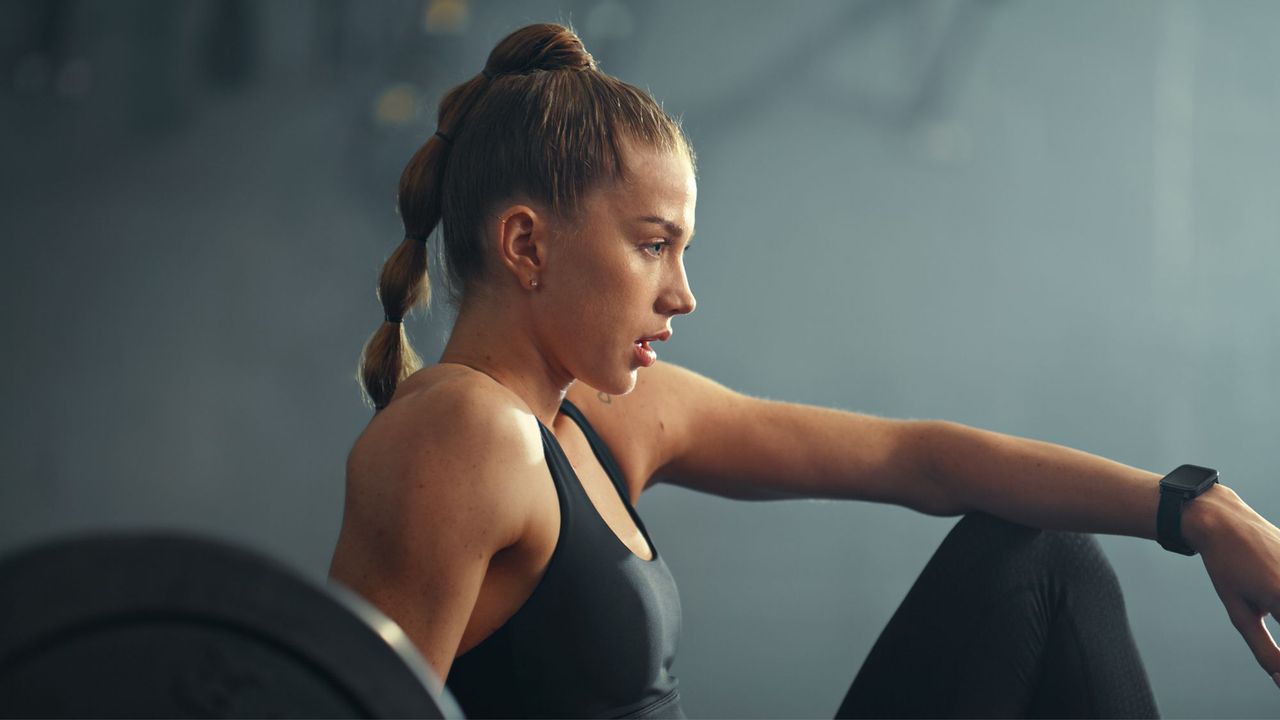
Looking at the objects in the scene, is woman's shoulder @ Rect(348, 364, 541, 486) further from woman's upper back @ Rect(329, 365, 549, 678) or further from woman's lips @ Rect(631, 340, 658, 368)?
woman's lips @ Rect(631, 340, 658, 368)

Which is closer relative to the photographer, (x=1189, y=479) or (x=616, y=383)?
(x=616, y=383)

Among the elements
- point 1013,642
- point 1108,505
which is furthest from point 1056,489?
point 1013,642

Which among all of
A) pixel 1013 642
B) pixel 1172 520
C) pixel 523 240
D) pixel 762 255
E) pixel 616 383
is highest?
pixel 762 255

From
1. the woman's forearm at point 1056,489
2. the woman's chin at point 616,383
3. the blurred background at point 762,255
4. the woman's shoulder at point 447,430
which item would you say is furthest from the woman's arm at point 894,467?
the blurred background at point 762,255

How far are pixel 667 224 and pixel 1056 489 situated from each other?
1.54 feet

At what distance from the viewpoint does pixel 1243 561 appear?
890 millimetres

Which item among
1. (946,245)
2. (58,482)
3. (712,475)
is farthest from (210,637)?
(946,245)

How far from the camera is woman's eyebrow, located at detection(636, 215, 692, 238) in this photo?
0.83 metres

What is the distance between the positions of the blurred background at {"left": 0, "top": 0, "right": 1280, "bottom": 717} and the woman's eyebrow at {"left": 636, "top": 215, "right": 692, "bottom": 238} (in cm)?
108

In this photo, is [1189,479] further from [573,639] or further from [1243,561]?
[573,639]

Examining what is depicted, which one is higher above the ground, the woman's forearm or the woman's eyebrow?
the woman's eyebrow

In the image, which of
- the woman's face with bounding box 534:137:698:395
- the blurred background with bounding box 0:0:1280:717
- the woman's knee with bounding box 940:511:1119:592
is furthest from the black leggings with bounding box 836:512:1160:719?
the blurred background with bounding box 0:0:1280:717

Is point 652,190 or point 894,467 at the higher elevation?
point 652,190

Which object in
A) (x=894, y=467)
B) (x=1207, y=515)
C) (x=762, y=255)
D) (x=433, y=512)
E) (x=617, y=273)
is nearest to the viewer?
(x=433, y=512)
